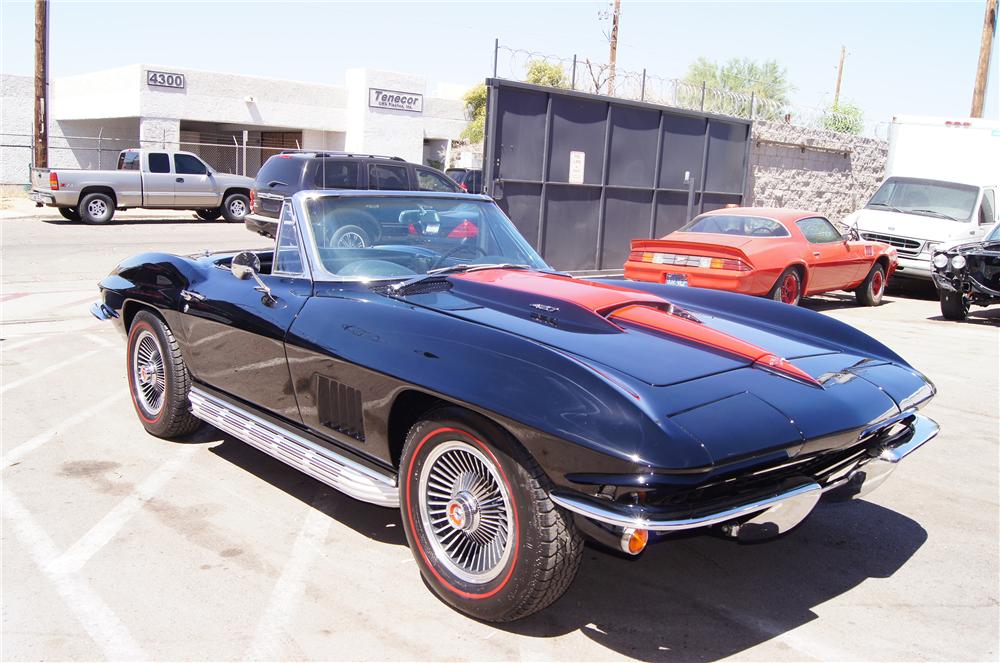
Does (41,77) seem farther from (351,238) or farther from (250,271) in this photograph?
(351,238)

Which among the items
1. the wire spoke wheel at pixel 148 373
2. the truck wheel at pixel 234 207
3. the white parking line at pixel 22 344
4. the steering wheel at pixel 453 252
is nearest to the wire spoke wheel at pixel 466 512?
the steering wheel at pixel 453 252

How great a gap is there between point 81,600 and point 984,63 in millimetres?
28603

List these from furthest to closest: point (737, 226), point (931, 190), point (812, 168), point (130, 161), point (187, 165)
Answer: point (187, 165) → point (130, 161) → point (812, 168) → point (931, 190) → point (737, 226)

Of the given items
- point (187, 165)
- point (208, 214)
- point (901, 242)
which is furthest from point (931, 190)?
point (208, 214)

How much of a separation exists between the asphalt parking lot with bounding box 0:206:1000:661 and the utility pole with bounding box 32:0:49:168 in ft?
75.8

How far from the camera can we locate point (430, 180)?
15367 mm

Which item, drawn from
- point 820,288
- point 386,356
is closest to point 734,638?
point 386,356

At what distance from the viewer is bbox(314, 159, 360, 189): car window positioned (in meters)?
14.4

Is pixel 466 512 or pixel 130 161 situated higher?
pixel 130 161

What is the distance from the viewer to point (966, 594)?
3.73 m

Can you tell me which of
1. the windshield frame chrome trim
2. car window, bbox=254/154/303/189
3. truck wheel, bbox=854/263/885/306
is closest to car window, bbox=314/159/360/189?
car window, bbox=254/154/303/189

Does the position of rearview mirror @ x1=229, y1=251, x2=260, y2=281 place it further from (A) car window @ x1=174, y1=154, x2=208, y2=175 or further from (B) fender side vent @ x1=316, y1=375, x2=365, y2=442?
(A) car window @ x1=174, y1=154, x2=208, y2=175

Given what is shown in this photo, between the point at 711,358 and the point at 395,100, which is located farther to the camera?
the point at 395,100

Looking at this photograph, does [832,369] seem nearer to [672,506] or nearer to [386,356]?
[672,506]
